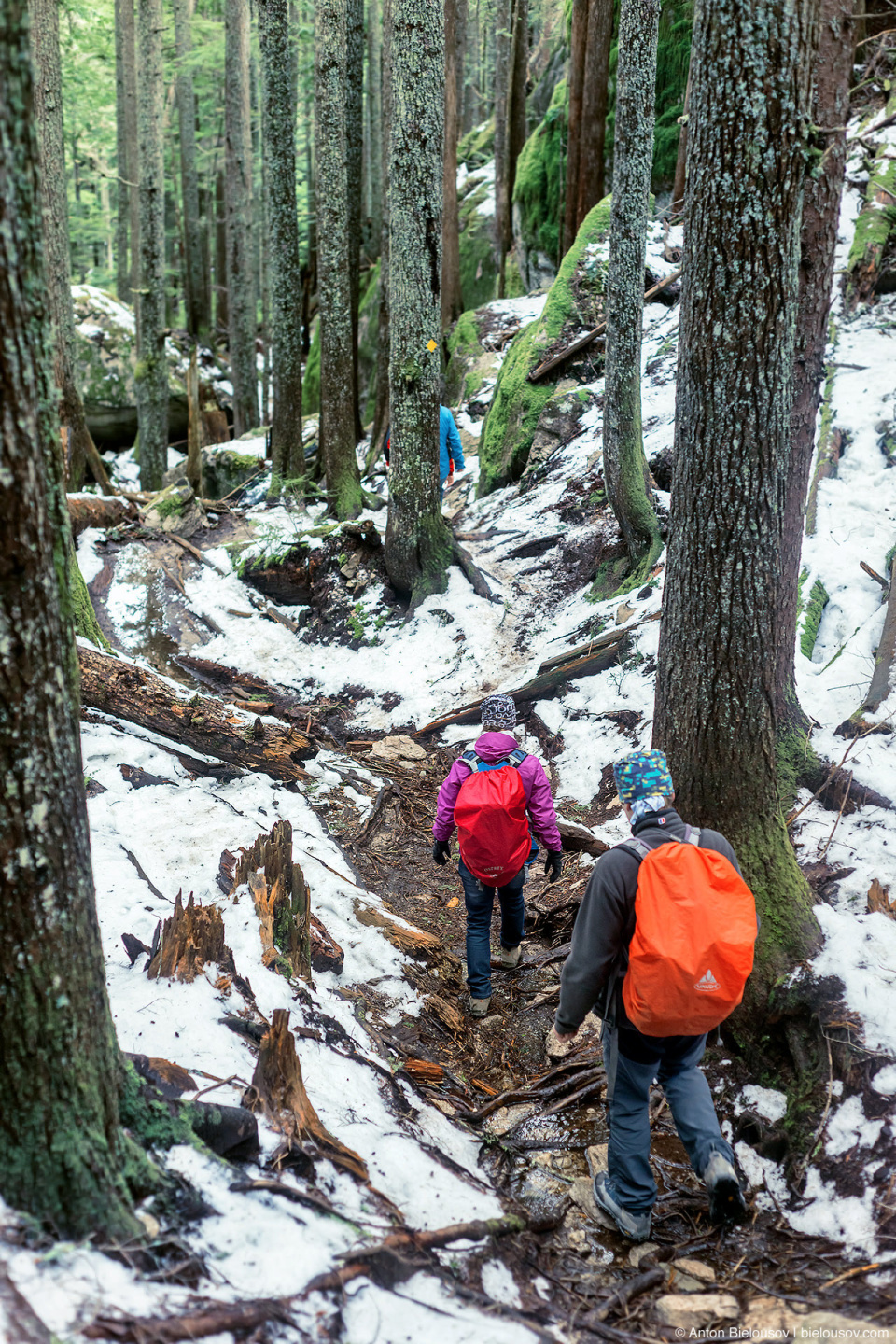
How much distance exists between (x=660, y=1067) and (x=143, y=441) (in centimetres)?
1676

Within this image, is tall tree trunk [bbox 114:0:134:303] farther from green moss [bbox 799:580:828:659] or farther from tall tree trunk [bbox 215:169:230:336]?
green moss [bbox 799:580:828:659]

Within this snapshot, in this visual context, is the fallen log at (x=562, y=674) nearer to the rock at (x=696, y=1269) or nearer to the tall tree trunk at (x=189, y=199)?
the rock at (x=696, y=1269)

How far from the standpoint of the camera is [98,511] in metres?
12.9

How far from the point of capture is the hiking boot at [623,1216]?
330 cm

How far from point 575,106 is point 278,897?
1338 centimetres

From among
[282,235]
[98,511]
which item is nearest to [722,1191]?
[98,511]

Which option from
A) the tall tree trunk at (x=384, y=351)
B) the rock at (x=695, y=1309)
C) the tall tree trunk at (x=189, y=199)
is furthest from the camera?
the tall tree trunk at (x=189, y=199)

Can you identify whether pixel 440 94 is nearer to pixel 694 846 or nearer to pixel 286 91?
pixel 286 91

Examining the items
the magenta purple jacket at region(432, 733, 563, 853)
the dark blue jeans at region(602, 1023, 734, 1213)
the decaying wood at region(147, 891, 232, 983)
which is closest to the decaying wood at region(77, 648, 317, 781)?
the magenta purple jacket at region(432, 733, 563, 853)

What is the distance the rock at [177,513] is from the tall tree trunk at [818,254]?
9.70 meters

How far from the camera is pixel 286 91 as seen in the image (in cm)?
1191

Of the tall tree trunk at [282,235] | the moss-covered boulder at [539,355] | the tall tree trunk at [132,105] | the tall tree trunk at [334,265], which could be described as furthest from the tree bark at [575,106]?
the tall tree trunk at [132,105]

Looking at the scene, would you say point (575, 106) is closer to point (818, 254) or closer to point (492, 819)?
point (818, 254)

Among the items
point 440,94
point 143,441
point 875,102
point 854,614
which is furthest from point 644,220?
point 143,441
